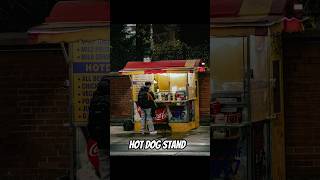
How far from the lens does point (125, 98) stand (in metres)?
5.92

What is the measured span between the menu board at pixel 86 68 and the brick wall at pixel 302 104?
2262mm

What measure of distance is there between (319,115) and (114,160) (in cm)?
274

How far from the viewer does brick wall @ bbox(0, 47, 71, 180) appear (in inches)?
280

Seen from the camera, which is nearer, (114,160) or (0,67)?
(114,160)

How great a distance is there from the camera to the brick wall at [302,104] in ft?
23.2

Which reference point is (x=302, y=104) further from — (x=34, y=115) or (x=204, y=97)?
(x=34, y=115)

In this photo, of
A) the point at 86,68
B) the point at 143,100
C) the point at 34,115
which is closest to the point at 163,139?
the point at 143,100

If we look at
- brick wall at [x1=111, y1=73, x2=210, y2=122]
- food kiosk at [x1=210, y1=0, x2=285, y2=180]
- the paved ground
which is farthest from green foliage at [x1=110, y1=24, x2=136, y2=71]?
food kiosk at [x1=210, y1=0, x2=285, y2=180]

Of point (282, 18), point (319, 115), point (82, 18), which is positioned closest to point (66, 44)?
point (82, 18)

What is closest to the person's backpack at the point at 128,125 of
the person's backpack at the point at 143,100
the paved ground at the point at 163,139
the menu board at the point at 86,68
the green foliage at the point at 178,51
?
the paved ground at the point at 163,139

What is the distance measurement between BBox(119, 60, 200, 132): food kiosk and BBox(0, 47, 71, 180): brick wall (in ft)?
4.96

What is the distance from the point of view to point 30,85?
7.16 m

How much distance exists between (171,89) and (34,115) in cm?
204

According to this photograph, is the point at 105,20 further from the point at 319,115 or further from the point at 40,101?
the point at 319,115
